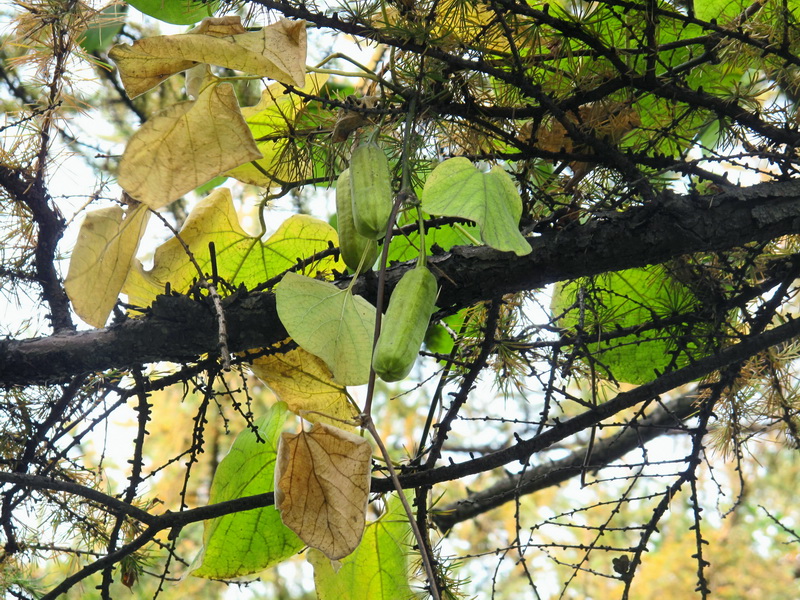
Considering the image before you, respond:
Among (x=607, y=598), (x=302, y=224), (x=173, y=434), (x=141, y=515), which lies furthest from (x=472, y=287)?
(x=607, y=598)

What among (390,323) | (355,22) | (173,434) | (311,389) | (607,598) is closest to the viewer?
(390,323)

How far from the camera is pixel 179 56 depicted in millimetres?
616

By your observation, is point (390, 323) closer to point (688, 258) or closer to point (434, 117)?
point (434, 117)

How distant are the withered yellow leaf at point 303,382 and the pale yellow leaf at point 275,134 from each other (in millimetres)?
225

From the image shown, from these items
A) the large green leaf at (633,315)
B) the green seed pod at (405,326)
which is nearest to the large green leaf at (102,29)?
the green seed pod at (405,326)

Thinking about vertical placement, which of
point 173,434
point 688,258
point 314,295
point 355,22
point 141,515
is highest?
point 173,434

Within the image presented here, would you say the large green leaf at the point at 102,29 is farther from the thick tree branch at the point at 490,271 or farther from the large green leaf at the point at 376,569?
the large green leaf at the point at 376,569

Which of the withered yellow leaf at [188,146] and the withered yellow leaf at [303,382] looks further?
the withered yellow leaf at [303,382]

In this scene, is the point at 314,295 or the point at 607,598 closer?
the point at 314,295

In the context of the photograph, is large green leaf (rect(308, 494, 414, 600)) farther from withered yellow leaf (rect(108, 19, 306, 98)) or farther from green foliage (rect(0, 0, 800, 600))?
withered yellow leaf (rect(108, 19, 306, 98))

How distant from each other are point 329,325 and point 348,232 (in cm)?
9

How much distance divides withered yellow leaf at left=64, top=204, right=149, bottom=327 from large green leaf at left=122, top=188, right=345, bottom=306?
0.37 feet

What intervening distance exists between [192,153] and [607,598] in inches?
182

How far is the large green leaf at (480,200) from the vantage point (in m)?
0.55
